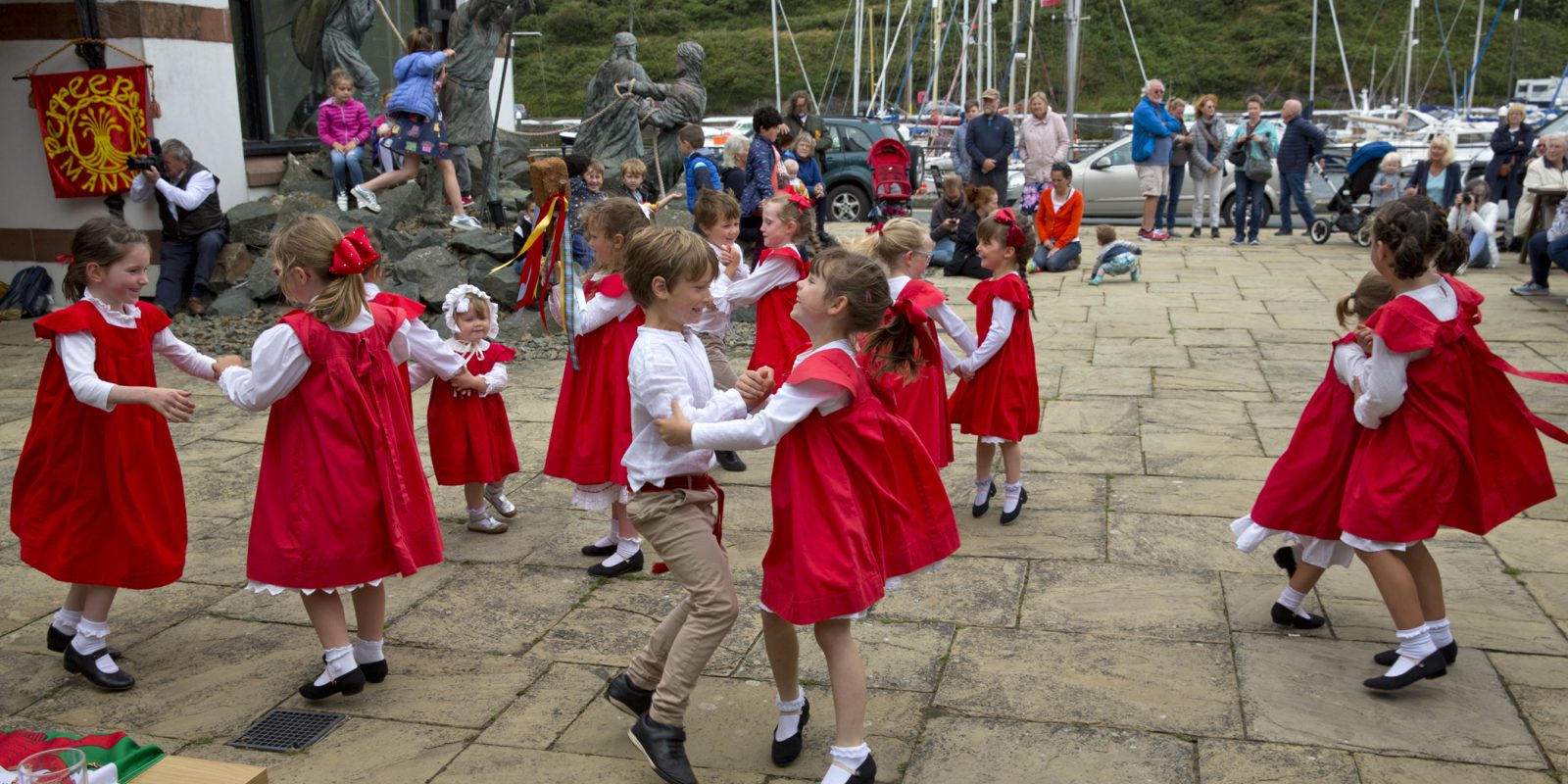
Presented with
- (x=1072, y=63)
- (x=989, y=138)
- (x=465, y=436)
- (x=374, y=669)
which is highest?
(x=1072, y=63)

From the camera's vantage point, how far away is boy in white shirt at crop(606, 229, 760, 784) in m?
3.26

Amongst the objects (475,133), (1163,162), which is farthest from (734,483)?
(1163,162)

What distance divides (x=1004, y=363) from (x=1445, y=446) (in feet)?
6.68

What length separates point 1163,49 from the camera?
55.1m

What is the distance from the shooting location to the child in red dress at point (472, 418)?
5359 mm

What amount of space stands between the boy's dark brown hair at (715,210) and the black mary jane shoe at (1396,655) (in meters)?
3.17

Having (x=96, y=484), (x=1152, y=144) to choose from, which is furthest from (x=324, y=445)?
(x=1152, y=144)

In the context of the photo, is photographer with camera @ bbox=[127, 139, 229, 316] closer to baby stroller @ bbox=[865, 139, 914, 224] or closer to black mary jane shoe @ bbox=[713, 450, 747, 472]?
black mary jane shoe @ bbox=[713, 450, 747, 472]

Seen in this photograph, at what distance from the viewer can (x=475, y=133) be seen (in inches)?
504

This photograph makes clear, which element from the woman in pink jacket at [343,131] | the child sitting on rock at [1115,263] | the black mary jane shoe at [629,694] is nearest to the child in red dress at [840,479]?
the black mary jane shoe at [629,694]

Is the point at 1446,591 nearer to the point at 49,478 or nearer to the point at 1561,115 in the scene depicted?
the point at 49,478

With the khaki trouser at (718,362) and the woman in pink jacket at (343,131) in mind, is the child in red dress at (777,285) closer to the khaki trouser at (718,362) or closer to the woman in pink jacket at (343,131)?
the khaki trouser at (718,362)

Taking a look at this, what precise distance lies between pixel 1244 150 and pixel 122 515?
44.9 feet

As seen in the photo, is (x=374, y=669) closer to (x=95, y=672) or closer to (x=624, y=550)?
(x=95, y=672)
